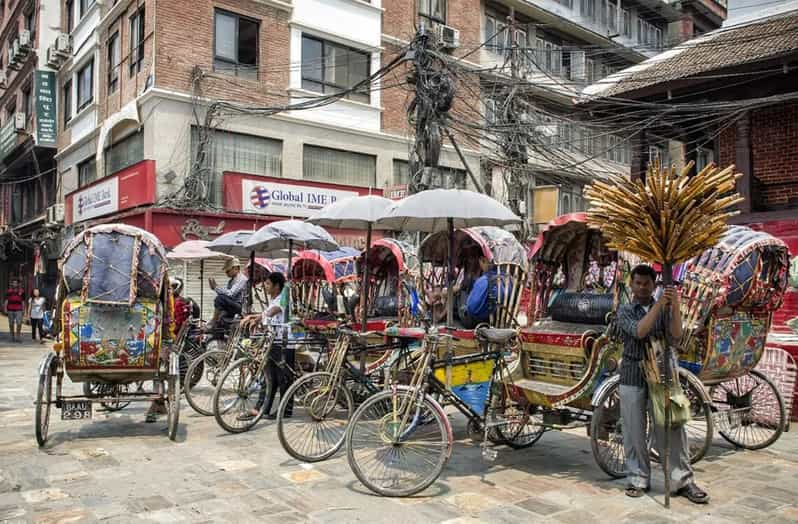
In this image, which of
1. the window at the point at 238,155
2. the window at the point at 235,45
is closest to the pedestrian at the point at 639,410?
the window at the point at 238,155

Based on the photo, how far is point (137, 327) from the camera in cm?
726

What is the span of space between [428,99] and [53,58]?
16896 millimetres

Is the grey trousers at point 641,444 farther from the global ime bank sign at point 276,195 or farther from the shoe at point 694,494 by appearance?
the global ime bank sign at point 276,195

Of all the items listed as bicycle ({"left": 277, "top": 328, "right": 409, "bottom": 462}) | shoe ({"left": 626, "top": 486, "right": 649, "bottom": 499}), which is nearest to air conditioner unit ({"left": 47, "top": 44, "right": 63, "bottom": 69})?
bicycle ({"left": 277, "top": 328, "right": 409, "bottom": 462})

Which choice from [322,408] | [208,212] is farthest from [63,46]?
[322,408]

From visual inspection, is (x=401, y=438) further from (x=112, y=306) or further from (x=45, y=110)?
(x=45, y=110)

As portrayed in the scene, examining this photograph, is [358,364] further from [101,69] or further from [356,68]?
[101,69]

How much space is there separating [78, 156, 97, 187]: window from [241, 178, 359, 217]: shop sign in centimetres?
660

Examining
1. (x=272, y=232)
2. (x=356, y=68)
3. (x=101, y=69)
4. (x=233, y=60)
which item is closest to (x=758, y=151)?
(x=272, y=232)

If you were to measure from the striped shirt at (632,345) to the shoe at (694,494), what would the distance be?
2.85 ft

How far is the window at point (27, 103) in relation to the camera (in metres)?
28.6

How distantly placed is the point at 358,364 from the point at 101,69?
17.2 meters

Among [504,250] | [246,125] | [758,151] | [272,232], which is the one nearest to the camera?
[504,250]

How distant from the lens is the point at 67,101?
24.4 metres
